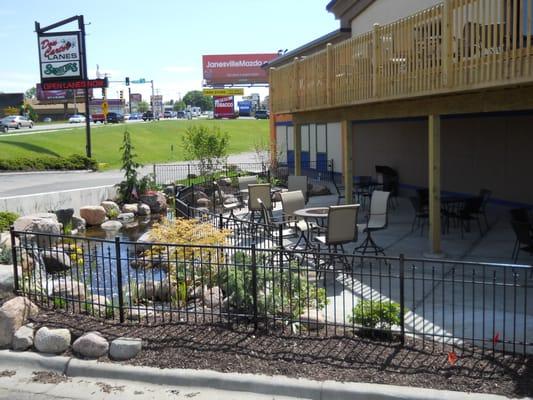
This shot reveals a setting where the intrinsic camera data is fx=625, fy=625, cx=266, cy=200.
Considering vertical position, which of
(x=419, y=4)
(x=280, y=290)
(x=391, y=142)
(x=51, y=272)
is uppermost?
(x=419, y=4)

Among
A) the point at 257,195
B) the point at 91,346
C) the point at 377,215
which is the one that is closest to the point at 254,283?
the point at 91,346

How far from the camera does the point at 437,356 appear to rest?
19.2 feet

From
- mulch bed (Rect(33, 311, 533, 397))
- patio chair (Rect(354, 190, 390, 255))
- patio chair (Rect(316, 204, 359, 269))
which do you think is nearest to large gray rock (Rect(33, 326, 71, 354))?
mulch bed (Rect(33, 311, 533, 397))

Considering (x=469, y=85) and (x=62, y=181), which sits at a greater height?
(x=469, y=85)

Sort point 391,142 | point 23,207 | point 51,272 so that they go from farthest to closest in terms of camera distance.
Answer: point 391,142 → point 23,207 → point 51,272

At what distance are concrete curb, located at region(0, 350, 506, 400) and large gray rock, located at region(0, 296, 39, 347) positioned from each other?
167 millimetres

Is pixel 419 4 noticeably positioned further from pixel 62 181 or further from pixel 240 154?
pixel 240 154

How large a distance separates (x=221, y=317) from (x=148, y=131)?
49755 millimetres

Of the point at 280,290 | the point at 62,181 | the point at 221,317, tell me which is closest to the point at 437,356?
the point at 280,290

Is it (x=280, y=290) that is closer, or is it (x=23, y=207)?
(x=280, y=290)

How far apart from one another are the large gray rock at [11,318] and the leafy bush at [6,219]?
8937 mm

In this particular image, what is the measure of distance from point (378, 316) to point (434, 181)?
15.1ft

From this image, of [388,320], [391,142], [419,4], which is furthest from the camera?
[391,142]

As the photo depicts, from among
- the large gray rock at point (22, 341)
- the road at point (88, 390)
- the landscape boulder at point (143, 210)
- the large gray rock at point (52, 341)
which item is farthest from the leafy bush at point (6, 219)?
the road at point (88, 390)
